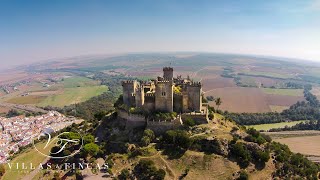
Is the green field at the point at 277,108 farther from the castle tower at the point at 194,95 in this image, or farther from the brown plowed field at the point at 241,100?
the castle tower at the point at 194,95

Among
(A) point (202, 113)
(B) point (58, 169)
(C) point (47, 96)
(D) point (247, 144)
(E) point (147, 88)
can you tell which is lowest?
(C) point (47, 96)

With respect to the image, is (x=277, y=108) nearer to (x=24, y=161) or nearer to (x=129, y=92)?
(x=129, y=92)

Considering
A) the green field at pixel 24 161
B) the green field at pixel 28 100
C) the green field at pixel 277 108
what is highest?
the green field at pixel 24 161

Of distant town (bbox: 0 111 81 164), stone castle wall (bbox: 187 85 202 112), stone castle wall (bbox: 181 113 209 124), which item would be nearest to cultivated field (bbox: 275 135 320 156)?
stone castle wall (bbox: 181 113 209 124)

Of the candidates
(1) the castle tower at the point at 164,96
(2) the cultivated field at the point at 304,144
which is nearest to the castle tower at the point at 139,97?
(1) the castle tower at the point at 164,96

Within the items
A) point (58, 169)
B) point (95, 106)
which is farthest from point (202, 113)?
point (95, 106)

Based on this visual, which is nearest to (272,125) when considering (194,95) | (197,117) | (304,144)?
(304,144)

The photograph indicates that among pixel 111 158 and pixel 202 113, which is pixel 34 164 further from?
pixel 202 113
